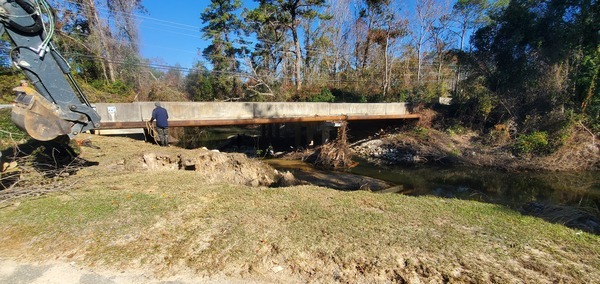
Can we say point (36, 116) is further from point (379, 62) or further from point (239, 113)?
point (379, 62)

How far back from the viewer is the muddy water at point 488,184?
1110 cm

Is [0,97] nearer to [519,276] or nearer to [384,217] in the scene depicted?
[384,217]

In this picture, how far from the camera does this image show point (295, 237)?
4242 mm

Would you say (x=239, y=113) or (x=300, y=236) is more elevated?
(x=239, y=113)

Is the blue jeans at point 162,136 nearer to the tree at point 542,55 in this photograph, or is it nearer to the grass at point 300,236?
the grass at point 300,236

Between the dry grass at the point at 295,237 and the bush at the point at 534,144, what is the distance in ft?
44.5

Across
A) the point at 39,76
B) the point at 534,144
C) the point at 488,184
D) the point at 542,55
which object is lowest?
the point at 488,184

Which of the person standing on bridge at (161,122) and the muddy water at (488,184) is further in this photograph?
the muddy water at (488,184)

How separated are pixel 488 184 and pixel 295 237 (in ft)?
40.3

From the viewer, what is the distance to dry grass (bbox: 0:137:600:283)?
3566mm

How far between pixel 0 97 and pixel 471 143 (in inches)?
958

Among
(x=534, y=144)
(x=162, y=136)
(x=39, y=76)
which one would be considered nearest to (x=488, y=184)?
(x=534, y=144)

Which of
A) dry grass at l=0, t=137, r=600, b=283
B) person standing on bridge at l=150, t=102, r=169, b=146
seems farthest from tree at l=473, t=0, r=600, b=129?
person standing on bridge at l=150, t=102, r=169, b=146

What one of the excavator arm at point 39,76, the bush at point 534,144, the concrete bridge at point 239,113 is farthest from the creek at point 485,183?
the excavator arm at point 39,76
